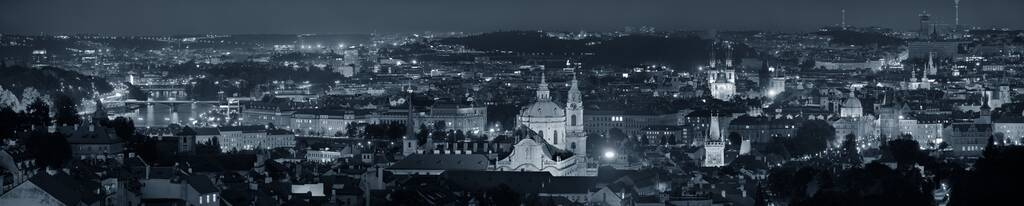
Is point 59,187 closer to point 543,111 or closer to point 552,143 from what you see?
point 552,143

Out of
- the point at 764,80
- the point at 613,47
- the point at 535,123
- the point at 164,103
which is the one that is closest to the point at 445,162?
the point at 535,123

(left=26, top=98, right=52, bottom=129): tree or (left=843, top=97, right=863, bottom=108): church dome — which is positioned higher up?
(left=26, top=98, right=52, bottom=129): tree

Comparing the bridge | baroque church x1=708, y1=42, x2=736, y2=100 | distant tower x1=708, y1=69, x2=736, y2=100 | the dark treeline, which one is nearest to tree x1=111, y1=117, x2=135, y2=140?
the bridge

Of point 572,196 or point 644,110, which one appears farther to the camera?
point 644,110

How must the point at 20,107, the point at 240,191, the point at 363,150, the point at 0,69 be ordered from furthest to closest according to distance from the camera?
the point at 0,69
the point at 20,107
the point at 363,150
the point at 240,191

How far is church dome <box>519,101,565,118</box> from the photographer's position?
139 ft

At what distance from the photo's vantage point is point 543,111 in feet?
139

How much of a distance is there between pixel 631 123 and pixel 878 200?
114 ft

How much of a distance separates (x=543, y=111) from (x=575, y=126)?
1911 millimetres

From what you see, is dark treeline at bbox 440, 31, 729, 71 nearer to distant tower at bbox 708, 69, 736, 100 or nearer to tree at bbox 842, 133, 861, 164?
distant tower at bbox 708, 69, 736, 100

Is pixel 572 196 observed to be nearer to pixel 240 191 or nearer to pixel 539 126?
pixel 240 191

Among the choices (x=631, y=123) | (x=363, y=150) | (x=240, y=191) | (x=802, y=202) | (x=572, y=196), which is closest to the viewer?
(x=240, y=191)

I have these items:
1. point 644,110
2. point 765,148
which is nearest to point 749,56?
point 644,110

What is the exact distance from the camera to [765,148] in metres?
52.8
